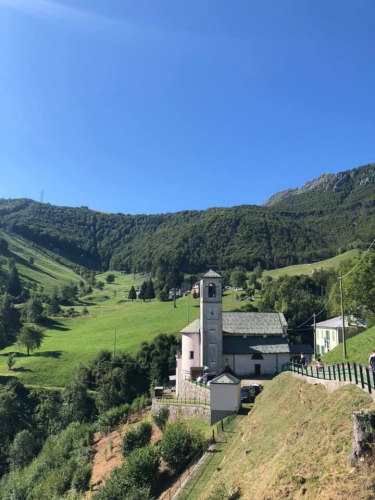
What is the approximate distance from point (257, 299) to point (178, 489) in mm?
84820

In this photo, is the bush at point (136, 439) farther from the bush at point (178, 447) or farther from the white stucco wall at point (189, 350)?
the white stucco wall at point (189, 350)

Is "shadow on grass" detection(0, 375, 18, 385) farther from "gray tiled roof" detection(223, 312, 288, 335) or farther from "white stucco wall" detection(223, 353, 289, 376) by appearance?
"white stucco wall" detection(223, 353, 289, 376)

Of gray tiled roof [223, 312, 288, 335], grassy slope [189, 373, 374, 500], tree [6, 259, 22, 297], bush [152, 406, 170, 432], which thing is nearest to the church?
gray tiled roof [223, 312, 288, 335]

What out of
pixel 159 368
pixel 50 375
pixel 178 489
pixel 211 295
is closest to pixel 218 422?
pixel 178 489

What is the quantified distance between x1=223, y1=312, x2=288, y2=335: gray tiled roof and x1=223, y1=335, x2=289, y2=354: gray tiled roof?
2.88 ft

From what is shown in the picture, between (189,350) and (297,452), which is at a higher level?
(189,350)

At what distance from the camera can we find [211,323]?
2051 inches

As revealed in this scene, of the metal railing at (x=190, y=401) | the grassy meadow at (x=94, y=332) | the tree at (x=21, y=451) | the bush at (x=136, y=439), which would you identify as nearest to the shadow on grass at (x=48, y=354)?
the grassy meadow at (x=94, y=332)

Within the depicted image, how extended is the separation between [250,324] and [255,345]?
13.1ft

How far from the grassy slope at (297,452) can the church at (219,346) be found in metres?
20.0

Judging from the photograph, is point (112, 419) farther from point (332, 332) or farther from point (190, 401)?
point (332, 332)

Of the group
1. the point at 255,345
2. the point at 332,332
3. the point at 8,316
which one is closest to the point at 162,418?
the point at 255,345

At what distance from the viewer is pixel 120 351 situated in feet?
254

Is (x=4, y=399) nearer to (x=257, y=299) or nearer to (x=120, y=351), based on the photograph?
(x=120, y=351)
